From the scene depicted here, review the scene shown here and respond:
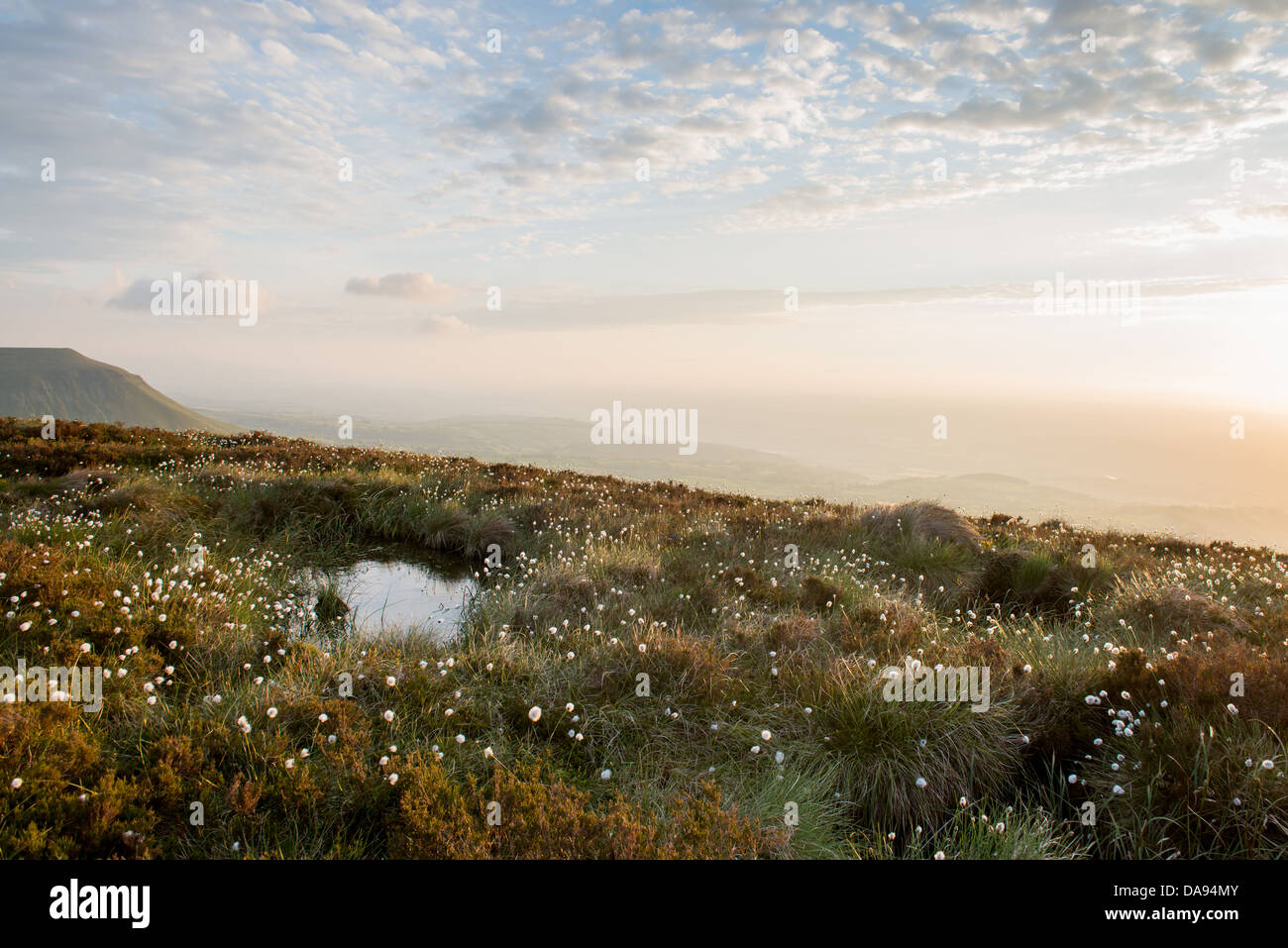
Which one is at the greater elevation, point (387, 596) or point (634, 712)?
point (387, 596)

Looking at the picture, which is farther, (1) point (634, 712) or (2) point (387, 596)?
(2) point (387, 596)

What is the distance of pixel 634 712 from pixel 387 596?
4814 millimetres

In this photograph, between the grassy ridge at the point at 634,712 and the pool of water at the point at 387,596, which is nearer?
the grassy ridge at the point at 634,712

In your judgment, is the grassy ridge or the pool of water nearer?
the grassy ridge

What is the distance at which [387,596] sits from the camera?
8.97 m

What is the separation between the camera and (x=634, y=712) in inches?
219

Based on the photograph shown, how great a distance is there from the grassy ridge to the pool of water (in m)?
0.41

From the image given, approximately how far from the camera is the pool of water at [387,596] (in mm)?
7773

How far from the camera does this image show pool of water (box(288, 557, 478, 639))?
306 inches

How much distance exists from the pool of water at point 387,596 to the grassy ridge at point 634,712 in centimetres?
41
